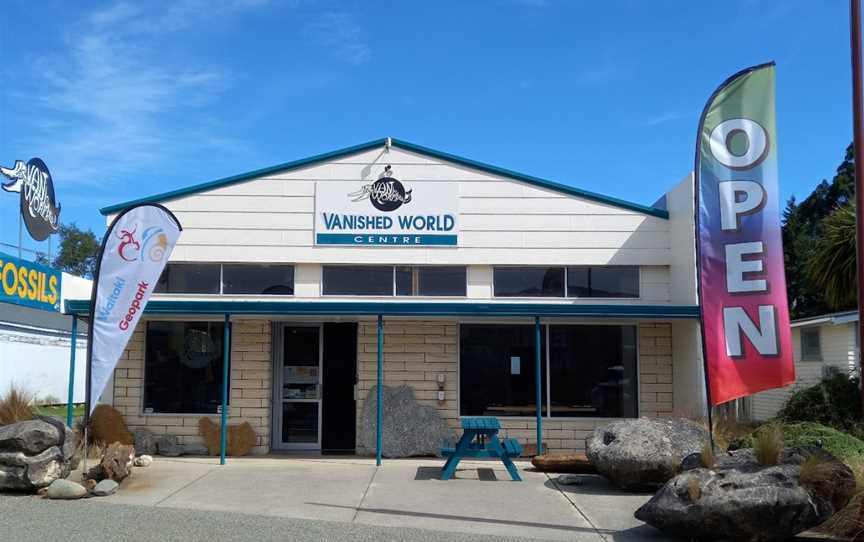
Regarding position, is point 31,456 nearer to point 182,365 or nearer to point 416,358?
point 182,365

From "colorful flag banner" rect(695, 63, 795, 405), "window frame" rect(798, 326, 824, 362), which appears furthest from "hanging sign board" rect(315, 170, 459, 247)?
"window frame" rect(798, 326, 824, 362)

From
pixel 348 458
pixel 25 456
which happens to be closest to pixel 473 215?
pixel 348 458

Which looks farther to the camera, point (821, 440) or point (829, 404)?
point (829, 404)

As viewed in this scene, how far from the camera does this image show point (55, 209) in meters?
19.9

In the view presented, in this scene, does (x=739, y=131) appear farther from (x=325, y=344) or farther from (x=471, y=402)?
(x=325, y=344)

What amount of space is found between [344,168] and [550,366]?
4992mm

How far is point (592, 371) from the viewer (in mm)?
14000

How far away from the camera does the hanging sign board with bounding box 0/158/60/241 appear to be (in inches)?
725

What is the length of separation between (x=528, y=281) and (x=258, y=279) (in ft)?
15.5

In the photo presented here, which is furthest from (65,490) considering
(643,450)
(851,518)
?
(851,518)

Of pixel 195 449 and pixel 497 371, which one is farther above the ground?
pixel 497 371

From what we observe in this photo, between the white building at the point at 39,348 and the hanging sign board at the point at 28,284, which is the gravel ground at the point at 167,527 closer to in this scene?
the hanging sign board at the point at 28,284

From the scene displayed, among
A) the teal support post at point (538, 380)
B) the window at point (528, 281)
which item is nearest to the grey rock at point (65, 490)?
the teal support post at point (538, 380)

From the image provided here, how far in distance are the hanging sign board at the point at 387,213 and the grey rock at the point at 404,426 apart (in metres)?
2.62
